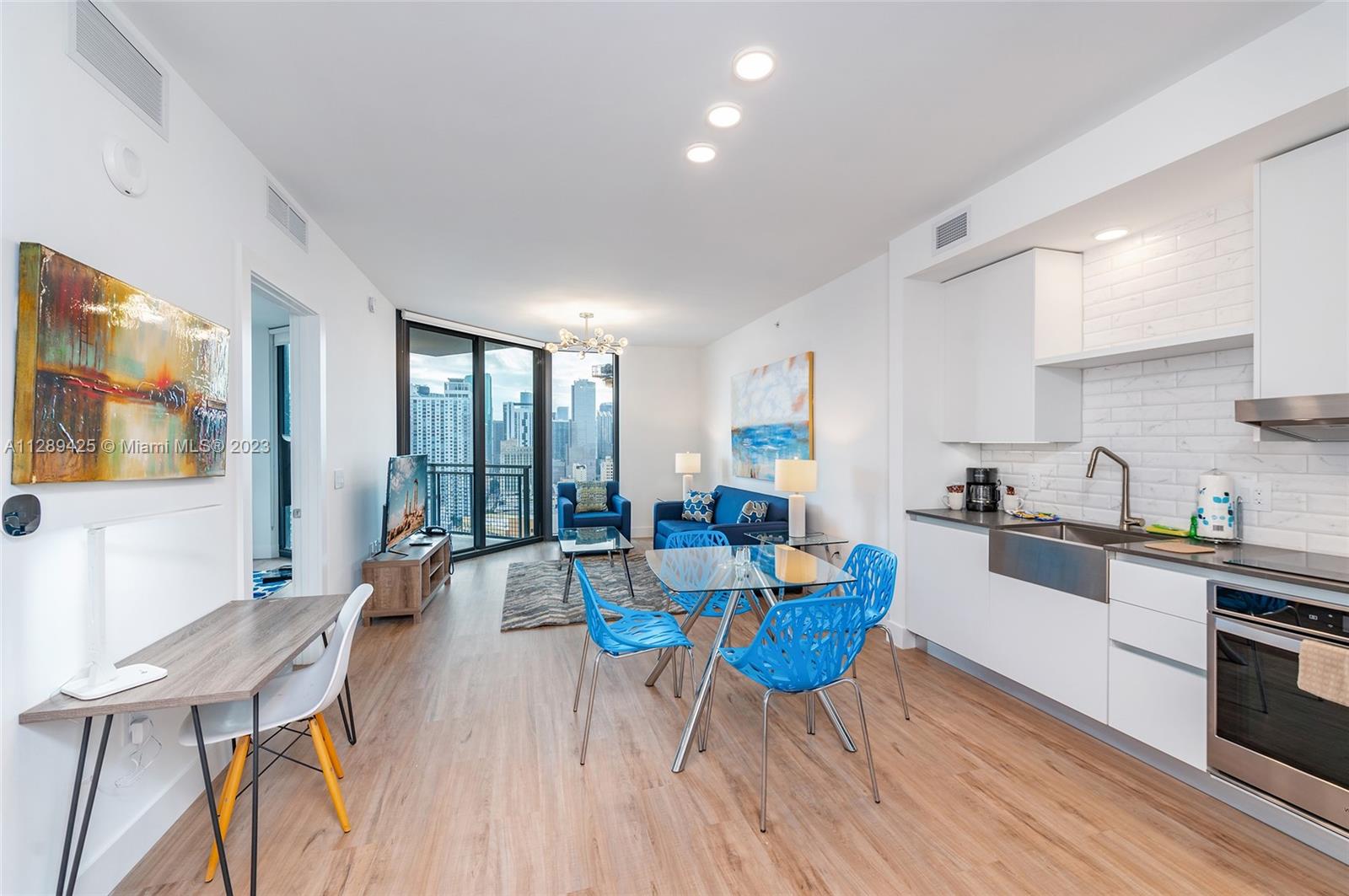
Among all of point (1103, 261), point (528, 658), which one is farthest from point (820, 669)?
point (1103, 261)

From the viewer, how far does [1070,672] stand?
8.92 ft

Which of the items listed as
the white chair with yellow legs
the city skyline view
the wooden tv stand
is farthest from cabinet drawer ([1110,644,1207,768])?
the city skyline view

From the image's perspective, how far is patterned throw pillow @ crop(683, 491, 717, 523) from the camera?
22.6ft

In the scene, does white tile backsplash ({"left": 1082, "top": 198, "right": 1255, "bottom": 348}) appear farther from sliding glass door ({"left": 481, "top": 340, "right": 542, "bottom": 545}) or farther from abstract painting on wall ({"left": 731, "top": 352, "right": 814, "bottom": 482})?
sliding glass door ({"left": 481, "top": 340, "right": 542, "bottom": 545})

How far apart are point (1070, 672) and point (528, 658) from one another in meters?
2.99

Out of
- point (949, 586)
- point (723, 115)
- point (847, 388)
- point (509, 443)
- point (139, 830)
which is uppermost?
point (723, 115)

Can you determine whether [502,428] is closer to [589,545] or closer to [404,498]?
[404,498]

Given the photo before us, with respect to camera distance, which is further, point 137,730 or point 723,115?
point 723,115

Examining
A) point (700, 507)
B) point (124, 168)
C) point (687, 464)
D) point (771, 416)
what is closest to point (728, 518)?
point (700, 507)

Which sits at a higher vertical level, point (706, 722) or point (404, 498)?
point (404, 498)

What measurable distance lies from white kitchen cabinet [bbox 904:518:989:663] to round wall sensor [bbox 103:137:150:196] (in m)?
3.96

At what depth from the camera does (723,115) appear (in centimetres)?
242

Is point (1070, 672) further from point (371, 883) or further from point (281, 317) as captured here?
point (281, 317)

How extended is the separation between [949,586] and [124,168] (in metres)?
4.15
